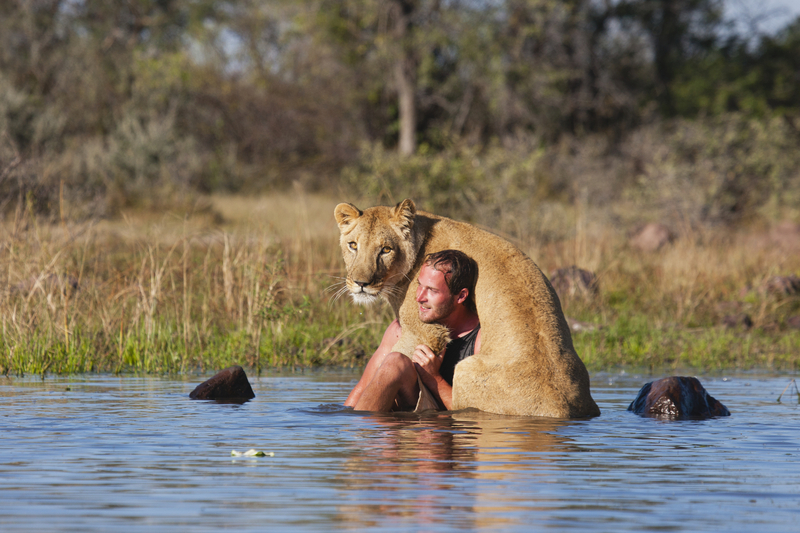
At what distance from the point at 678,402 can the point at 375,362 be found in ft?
6.31

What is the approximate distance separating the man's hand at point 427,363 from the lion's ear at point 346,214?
0.93 m

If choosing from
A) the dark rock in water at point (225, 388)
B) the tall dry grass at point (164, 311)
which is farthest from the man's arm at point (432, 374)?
the tall dry grass at point (164, 311)

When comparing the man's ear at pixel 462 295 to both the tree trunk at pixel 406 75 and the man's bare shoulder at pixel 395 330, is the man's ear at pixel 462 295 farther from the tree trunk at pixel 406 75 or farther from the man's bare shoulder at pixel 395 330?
the tree trunk at pixel 406 75

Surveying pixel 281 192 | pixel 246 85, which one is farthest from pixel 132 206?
pixel 246 85

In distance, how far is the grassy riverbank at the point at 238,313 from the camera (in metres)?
9.05

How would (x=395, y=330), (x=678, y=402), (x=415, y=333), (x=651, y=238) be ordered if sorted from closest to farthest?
(x=415, y=333), (x=678, y=402), (x=395, y=330), (x=651, y=238)

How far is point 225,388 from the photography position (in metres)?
7.34

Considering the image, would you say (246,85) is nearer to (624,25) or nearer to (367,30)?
(367,30)

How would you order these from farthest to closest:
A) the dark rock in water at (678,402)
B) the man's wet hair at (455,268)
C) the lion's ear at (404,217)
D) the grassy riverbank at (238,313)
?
the grassy riverbank at (238,313) → the dark rock in water at (678,402) → the lion's ear at (404,217) → the man's wet hair at (455,268)

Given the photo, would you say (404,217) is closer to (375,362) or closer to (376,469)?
(375,362)

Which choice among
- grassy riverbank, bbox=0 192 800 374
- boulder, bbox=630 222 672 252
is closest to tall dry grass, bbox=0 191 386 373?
grassy riverbank, bbox=0 192 800 374

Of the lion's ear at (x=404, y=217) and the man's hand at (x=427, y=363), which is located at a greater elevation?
the lion's ear at (x=404, y=217)

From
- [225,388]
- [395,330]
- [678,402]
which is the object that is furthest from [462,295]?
[225,388]

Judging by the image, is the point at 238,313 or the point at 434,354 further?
the point at 238,313
